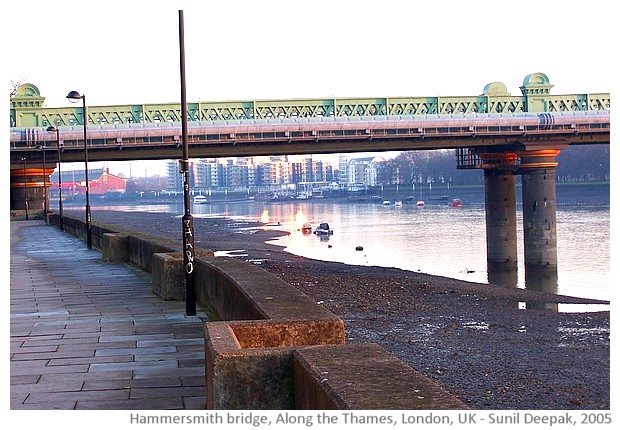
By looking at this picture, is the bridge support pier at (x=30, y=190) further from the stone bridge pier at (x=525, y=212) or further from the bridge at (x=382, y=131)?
the stone bridge pier at (x=525, y=212)

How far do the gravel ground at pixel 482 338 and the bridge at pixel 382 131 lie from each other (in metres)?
24.6

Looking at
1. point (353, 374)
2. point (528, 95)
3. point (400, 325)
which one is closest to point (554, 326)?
point (400, 325)

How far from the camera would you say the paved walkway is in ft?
28.4

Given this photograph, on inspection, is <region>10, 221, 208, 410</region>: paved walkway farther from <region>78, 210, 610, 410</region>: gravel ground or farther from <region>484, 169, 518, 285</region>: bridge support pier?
<region>484, 169, 518, 285</region>: bridge support pier

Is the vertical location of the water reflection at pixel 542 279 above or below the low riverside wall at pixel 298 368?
below

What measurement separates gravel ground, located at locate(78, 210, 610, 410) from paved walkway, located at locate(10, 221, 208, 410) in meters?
4.15

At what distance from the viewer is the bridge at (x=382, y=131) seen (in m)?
57.1

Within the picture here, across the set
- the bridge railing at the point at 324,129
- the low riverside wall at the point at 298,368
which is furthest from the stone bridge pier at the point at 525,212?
the low riverside wall at the point at 298,368

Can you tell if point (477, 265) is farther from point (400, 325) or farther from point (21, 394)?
point (21, 394)

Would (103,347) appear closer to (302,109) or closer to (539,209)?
(302,109)

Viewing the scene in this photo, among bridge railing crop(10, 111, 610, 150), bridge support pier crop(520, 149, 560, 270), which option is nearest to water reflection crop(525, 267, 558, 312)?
bridge support pier crop(520, 149, 560, 270)

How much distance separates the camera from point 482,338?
20.0 metres

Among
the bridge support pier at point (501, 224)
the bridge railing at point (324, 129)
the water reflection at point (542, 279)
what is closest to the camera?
the water reflection at point (542, 279)
